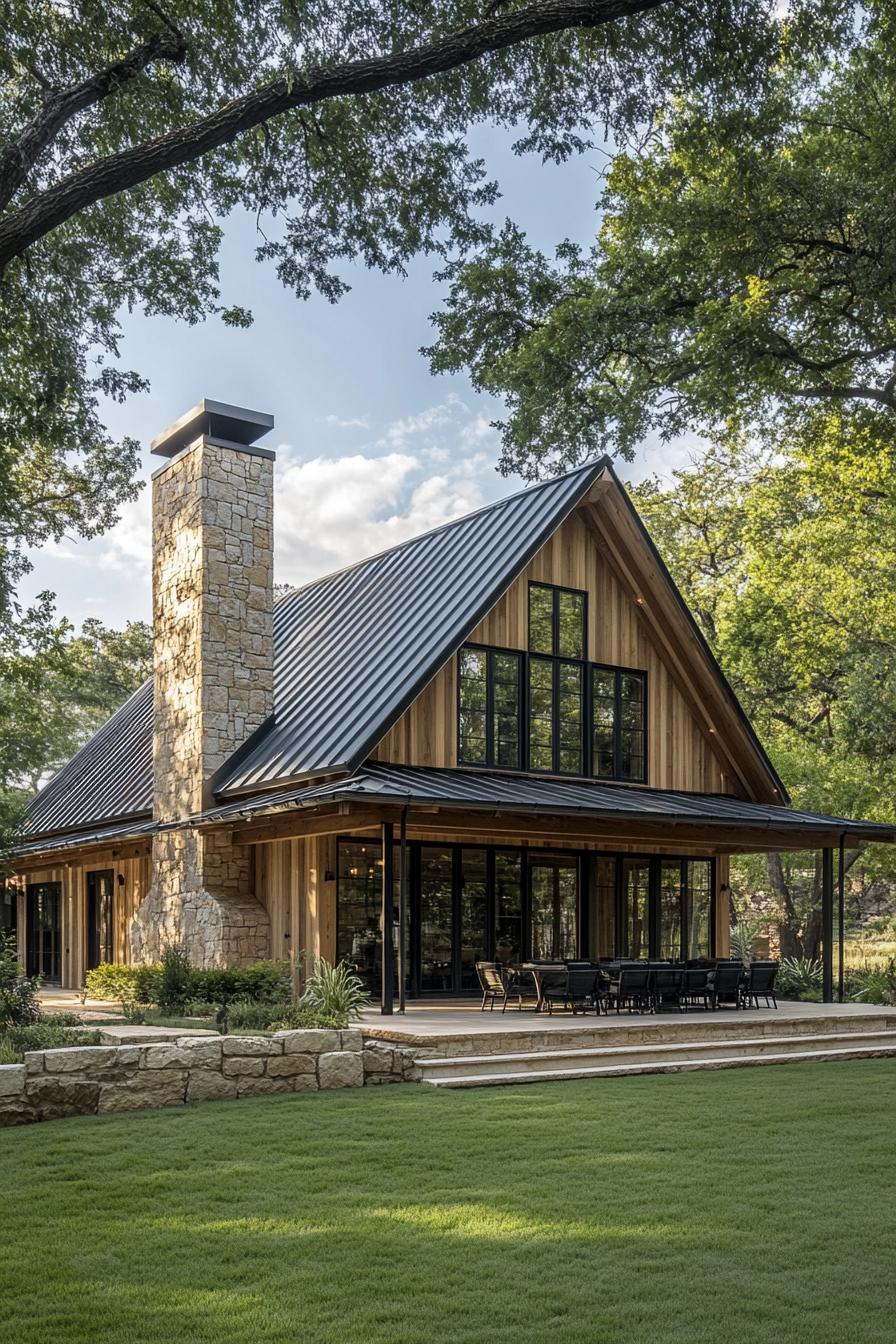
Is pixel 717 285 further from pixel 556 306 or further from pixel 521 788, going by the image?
pixel 521 788

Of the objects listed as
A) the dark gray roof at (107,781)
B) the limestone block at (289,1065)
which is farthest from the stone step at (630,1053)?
the dark gray roof at (107,781)

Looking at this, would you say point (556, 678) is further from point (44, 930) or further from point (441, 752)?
point (44, 930)

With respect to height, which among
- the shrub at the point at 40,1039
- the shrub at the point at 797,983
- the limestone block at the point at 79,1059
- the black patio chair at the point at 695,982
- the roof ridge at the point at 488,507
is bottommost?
the shrub at the point at 797,983

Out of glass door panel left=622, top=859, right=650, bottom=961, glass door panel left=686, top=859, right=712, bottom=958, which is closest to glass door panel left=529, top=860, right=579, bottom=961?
glass door panel left=622, top=859, right=650, bottom=961

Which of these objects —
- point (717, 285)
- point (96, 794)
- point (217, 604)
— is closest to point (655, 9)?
point (717, 285)

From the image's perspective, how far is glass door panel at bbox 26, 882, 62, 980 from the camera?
76.4ft

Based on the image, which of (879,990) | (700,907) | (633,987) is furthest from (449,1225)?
(700,907)

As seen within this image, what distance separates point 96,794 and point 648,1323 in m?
19.0

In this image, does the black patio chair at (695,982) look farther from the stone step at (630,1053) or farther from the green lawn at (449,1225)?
the green lawn at (449,1225)

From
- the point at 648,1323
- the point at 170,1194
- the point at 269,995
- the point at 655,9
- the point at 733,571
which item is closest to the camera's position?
the point at 648,1323

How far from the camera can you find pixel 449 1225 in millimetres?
6340

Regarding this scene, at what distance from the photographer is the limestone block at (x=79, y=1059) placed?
30.4ft

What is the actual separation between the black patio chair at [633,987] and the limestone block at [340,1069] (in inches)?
188

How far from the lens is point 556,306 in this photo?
43.4 ft
